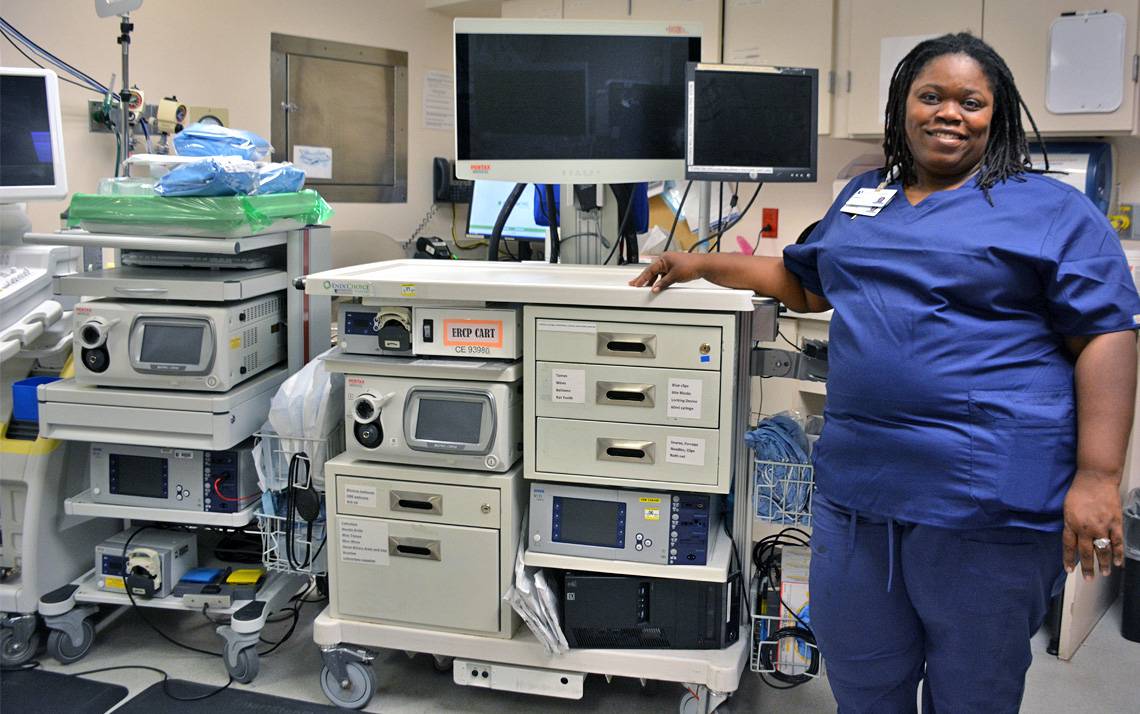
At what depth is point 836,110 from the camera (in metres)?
3.61

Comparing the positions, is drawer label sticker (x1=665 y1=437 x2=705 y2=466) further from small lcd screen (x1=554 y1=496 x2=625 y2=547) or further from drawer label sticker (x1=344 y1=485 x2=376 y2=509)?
drawer label sticker (x1=344 y1=485 x2=376 y2=509)

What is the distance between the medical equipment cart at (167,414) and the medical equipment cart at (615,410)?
34 cm

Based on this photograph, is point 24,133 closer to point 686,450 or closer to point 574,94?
point 574,94

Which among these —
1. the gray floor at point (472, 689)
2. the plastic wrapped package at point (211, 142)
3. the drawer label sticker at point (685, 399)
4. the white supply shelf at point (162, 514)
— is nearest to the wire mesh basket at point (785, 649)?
the gray floor at point (472, 689)

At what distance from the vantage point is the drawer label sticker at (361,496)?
2279 millimetres

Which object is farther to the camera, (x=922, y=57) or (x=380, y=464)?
(x=380, y=464)

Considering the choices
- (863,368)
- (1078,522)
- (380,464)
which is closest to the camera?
(1078,522)

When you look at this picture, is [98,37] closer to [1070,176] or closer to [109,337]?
[109,337]

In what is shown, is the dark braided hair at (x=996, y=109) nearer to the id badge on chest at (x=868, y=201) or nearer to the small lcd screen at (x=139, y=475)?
the id badge on chest at (x=868, y=201)

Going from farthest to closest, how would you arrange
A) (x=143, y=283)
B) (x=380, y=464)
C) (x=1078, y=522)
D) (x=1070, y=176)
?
(x=1070, y=176)
(x=143, y=283)
(x=380, y=464)
(x=1078, y=522)

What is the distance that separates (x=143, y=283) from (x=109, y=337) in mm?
149

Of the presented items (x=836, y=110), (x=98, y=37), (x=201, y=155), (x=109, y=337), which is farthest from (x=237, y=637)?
(x=836, y=110)

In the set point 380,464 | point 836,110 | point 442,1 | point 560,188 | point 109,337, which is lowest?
point 380,464

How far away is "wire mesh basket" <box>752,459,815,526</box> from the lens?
86.5 inches
